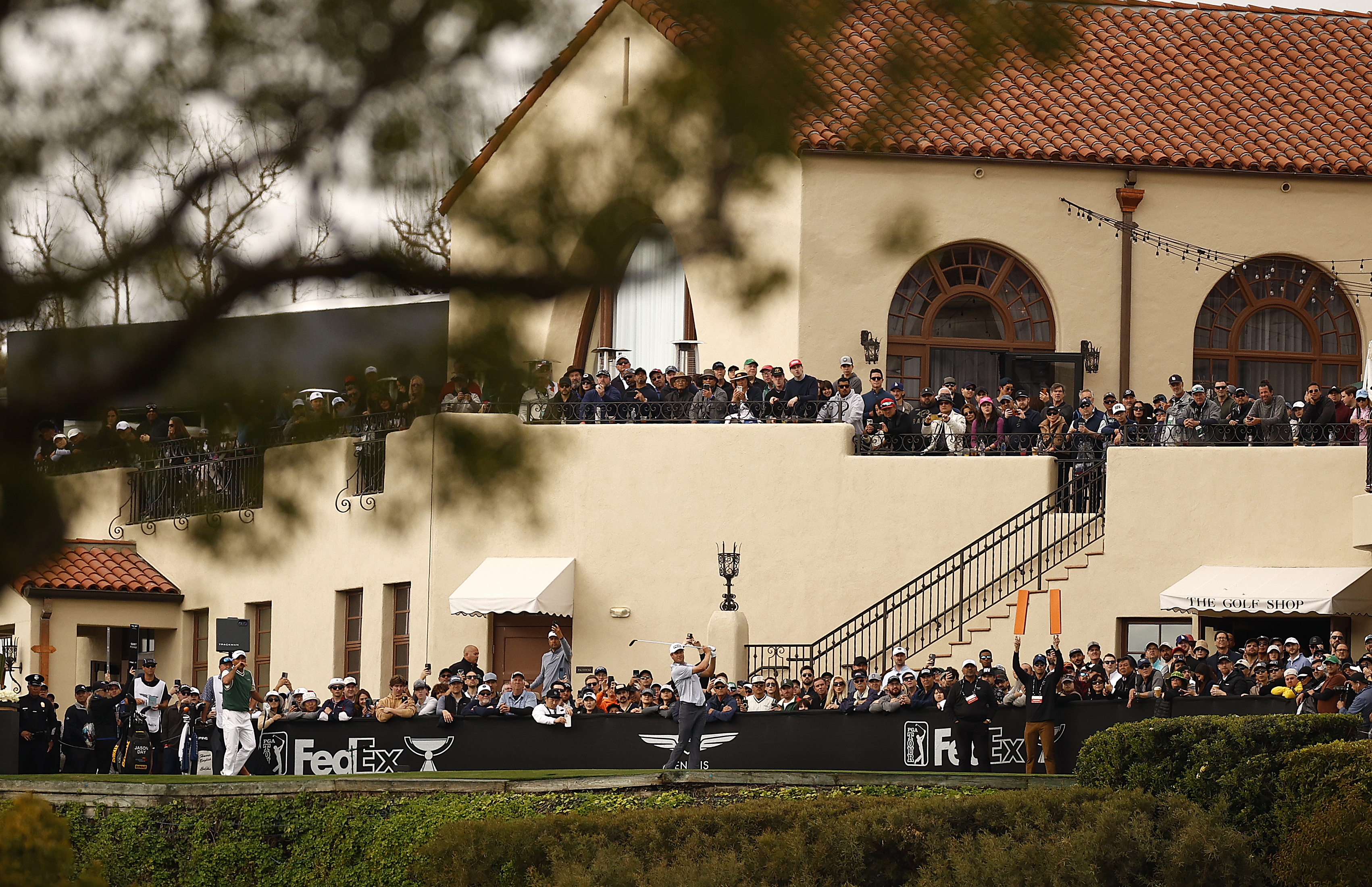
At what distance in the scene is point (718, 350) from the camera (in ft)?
98.6

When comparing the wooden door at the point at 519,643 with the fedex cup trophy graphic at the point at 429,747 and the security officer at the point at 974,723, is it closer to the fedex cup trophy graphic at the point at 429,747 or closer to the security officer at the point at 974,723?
the fedex cup trophy graphic at the point at 429,747

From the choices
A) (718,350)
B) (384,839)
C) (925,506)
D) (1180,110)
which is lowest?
(384,839)

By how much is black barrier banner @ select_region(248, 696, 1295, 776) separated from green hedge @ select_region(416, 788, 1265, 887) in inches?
116

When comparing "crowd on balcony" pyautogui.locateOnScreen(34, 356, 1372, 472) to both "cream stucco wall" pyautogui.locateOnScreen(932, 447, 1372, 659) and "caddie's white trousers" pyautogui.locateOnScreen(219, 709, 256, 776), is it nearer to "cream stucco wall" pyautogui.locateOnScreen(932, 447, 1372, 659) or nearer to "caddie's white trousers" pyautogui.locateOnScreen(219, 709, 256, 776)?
"cream stucco wall" pyautogui.locateOnScreen(932, 447, 1372, 659)

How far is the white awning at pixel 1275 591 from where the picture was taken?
2455cm

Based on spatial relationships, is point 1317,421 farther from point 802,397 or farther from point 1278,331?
point 802,397

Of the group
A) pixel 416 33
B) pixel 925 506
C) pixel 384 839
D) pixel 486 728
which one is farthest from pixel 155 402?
pixel 925 506

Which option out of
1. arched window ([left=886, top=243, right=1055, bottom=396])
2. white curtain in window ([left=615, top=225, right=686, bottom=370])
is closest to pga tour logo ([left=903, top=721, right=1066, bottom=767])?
white curtain in window ([left=615, top=225, right=686, bottom=370])

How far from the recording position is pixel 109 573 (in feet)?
105

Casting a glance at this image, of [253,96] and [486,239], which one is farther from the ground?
[253,96]

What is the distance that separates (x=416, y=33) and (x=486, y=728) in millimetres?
16522

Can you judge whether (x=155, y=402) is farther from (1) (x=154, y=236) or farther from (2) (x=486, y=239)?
(2) (x=486, y=239)

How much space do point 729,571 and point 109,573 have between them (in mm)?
11131

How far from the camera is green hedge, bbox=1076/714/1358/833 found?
16047mm
